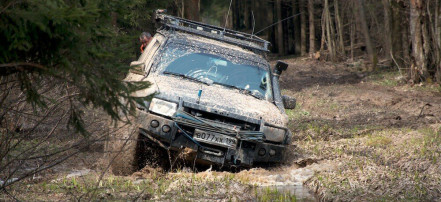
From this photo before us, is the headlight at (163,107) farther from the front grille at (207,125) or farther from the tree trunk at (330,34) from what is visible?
the tree trunk at (330,34)

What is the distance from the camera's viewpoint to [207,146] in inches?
336

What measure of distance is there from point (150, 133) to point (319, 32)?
33800mm

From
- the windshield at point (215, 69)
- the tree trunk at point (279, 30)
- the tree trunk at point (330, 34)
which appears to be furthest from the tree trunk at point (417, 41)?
the tree trunk at point (279, 30)

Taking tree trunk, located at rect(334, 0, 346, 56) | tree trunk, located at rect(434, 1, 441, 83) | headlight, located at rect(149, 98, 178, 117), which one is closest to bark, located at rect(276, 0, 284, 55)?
tree trunk, located at rect(334, 0, 346, 56)

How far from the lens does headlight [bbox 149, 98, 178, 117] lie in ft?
27.6

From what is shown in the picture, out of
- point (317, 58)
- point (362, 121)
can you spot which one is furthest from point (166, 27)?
point (317, 58)

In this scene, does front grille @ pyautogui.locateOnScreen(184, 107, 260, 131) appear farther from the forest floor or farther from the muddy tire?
the muddy tire

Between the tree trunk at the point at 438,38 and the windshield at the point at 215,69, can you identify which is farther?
the tree trunk at the point at 438,38

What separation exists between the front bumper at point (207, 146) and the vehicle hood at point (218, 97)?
1.08ft

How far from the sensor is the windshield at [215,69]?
31.5 ft

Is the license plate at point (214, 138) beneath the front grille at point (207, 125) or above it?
beneath

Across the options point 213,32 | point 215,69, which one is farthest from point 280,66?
point 213,32

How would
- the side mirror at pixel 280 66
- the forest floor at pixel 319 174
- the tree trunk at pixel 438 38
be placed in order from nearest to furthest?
the forest floor at pixel 319 174 < the side mirror at pixel 280 66 < the tree trunk at pixel 438 38

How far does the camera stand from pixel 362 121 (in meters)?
14.5
